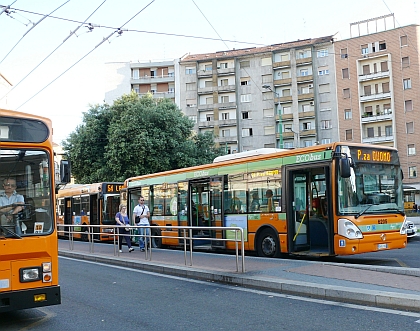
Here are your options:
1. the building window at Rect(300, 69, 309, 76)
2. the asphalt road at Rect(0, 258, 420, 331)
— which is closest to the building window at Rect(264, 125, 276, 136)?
the building window at Rect(300, 69, 309, 76)

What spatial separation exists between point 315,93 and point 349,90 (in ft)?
13.6

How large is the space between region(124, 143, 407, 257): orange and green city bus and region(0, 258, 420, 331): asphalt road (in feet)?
8.40

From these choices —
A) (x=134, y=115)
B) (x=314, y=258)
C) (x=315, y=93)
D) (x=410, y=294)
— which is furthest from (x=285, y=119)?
(x=410, y=294)

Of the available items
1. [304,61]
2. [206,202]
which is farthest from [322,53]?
[206,202]

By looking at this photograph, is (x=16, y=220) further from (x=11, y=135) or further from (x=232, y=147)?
(x=232, y=147)

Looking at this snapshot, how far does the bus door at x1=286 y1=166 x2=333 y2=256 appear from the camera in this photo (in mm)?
12844

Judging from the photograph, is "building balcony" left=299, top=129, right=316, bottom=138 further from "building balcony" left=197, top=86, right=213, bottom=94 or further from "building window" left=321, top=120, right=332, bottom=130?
"building balcony" left=197, top=86, right=213, bottom=94

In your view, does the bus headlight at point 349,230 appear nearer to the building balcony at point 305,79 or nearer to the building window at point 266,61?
the building balcony at point 305,79

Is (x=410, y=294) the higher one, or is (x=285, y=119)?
(x=285, y=119)

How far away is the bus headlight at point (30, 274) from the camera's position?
20.4 ft

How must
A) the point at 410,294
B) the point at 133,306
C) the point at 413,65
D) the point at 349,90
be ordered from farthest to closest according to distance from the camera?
1. the point at 349,90
2. the point at 413,65
3. the point at 133,306
4. the point at 410,294

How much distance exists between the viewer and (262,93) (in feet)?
216

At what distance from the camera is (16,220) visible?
6305 millimetres

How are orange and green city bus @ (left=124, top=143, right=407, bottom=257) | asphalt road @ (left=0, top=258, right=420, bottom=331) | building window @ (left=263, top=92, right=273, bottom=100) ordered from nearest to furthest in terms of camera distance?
asphalt road @ (left=0, top=258, right=420, bottom=331), orange and green city bus @ (left=124, top=143, right=407, bottom=257), building window @ (left=263, top=92, right=273, bottom=100)
